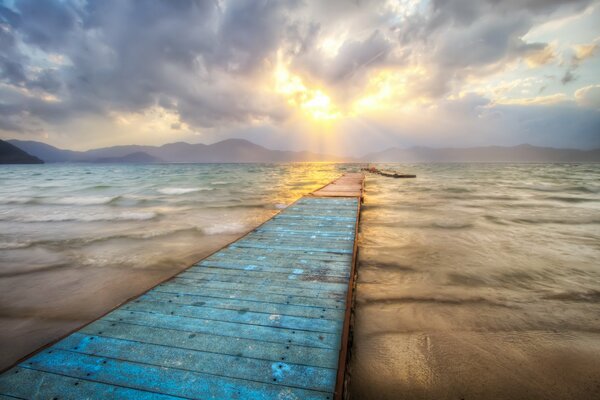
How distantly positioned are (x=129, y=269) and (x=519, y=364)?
26.3ft

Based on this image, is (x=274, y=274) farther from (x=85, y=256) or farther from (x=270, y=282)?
(x=85, y=256)

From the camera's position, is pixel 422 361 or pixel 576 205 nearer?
pixel 422 361

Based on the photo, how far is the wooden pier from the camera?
7.64 feet

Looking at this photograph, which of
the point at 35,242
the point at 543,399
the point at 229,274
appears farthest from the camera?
the point at 35,242

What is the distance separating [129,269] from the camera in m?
6.79

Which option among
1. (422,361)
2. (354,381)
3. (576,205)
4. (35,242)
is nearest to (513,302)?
(422,361)

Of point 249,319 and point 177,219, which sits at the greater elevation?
point 249,319

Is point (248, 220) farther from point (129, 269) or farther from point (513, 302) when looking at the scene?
point (513, 302)

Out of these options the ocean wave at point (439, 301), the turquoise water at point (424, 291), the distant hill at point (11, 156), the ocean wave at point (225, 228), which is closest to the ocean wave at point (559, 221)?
the turquoise water at point (424, 291)

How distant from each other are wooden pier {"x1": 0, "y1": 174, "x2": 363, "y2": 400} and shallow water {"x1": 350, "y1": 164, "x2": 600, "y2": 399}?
0.89m

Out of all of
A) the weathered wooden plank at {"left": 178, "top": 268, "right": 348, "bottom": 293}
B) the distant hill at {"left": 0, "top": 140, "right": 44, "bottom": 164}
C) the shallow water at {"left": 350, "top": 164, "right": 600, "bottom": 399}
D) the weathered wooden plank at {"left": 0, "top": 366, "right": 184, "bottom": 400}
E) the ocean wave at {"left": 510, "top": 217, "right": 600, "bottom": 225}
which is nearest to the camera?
the weathered wooden plank at {"left": 0, "top": 366, "right": 184, "bottom": 400}

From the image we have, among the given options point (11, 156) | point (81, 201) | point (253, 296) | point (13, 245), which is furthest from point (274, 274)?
point (11, 156)

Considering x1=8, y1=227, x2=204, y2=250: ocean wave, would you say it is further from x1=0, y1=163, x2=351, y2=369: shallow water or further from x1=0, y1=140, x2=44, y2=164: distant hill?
x1=0, y1=140, x2=44, y2=164: distant hill

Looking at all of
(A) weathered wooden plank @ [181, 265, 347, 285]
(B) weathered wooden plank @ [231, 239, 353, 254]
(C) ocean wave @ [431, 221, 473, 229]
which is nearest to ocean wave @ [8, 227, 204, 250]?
(B) weathered wooden plank @ [231, 239, 353, 254]
